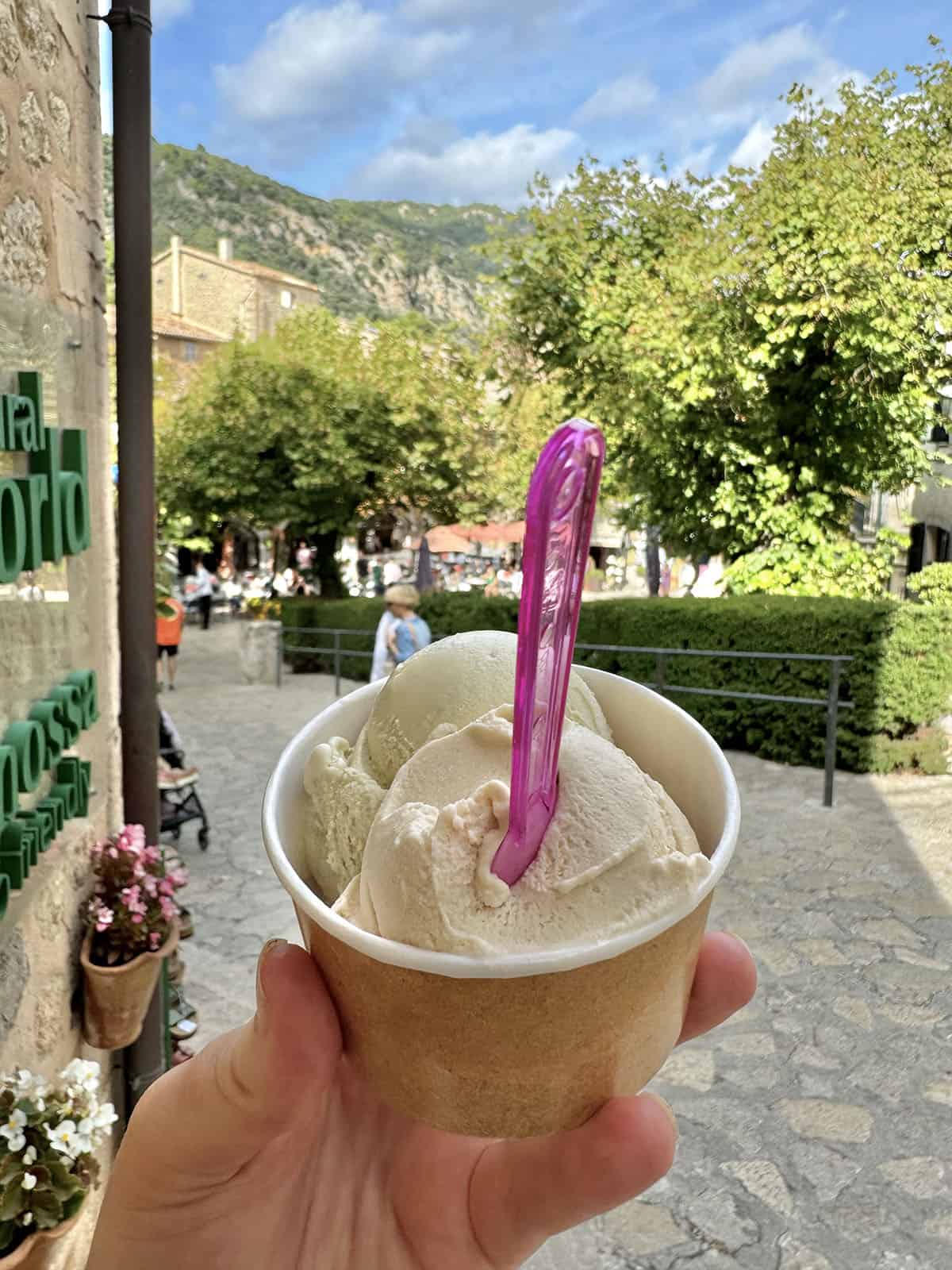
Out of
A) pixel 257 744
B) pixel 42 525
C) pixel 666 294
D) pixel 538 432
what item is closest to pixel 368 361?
pixel 538 432

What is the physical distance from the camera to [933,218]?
371 inches

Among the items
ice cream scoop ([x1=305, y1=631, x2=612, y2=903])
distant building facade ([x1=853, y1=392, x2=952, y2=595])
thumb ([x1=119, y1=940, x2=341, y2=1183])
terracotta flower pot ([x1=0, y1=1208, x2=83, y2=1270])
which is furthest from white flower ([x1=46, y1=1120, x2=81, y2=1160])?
distant building facade ([x1=853, y1=392, x2=952, y2=595])

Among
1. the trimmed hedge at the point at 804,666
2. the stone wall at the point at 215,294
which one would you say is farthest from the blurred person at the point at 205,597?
the stone wall at the point at 215,294

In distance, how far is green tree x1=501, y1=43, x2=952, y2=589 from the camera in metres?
9.11

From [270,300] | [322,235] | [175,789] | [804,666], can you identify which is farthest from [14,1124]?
[322,235]

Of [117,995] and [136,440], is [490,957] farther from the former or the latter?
[136,440]

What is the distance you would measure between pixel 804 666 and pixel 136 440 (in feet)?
20.1

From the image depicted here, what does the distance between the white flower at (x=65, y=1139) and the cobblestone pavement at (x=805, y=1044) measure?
54.5 inches

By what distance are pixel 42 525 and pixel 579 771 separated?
7.08ft

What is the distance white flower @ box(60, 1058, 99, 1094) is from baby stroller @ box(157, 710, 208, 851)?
330cm

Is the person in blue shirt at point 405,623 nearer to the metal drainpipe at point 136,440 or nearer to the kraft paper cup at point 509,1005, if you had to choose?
the metal drainpipe at point 136,440

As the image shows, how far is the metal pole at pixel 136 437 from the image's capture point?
3.10m

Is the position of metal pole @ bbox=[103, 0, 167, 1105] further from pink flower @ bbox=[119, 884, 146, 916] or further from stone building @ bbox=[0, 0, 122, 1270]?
pink flower @ bbox=[119, 884, 146, 916]

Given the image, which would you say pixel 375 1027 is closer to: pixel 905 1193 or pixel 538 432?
pixel 905 1193
